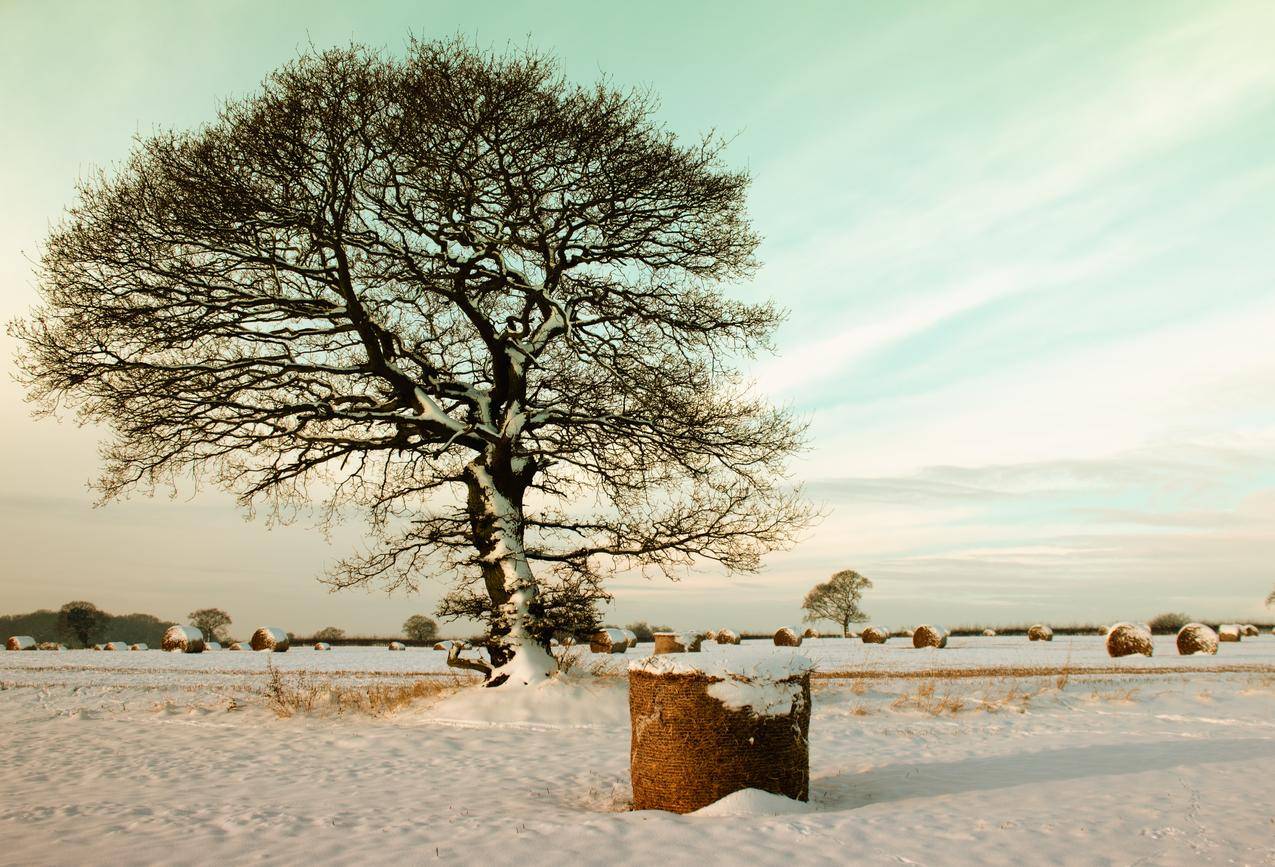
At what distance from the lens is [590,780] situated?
27.7 feet

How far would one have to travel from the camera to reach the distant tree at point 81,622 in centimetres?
6184

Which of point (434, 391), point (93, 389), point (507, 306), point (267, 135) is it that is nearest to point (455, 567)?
point (434, 391)

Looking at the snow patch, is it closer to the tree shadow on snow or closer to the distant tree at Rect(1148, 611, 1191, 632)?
the tree shadow on snow

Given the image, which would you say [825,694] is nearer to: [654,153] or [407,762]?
[407,762]

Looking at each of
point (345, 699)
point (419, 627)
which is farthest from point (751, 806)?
point (419, 627)

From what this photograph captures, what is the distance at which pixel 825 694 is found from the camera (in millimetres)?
14977

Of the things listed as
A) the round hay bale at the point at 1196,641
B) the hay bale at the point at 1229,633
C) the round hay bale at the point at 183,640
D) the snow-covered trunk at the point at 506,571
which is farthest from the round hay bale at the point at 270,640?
the hay bale at the point at 1229,633

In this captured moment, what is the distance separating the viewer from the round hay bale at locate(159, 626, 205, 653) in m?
37.1

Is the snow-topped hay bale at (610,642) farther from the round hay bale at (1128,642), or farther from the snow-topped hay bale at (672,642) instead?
the round hay bale at (1128,642)

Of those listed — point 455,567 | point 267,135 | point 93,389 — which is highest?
point 267,135

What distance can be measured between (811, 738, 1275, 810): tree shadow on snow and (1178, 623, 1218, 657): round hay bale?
22.6 m

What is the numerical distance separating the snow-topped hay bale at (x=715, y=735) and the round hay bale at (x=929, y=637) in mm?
33480

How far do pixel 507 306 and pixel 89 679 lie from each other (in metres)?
13.5

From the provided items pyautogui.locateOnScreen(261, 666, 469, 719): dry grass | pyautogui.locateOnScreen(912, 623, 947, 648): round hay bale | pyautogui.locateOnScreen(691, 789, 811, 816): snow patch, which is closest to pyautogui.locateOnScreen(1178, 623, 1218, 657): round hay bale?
pyautogui.locateOnScreen(912, 623, 947, 648): round hay bale
